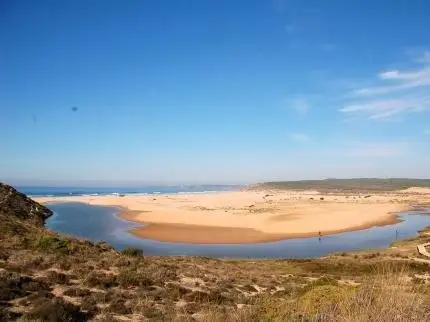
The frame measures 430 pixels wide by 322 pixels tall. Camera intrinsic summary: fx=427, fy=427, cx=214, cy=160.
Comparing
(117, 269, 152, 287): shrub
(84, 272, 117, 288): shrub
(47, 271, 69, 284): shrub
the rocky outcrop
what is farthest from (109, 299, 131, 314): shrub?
the rocky outcrop

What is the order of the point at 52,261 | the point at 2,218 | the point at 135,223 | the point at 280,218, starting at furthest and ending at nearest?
1. the point at 280,218
2. the point at 135,223
3. the point at 2,218
4. the point at 52,261

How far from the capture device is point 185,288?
17.6m

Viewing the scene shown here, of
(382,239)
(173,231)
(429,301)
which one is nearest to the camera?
(429,301)

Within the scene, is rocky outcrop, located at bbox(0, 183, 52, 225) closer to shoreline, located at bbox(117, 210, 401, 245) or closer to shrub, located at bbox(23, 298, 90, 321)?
shoreline, located at bbox(117, 210, 401, 245)

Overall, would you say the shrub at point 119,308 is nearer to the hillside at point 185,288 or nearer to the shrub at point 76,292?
the hillside at point 185,288

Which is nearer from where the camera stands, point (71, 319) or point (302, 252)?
point (71, 319)

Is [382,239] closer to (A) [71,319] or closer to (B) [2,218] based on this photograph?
(B) [2,218]

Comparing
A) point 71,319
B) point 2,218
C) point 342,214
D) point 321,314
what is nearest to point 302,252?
point 2,218

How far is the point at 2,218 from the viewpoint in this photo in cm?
2958

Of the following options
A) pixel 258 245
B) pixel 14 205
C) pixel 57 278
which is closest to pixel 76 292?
pixel 57 278

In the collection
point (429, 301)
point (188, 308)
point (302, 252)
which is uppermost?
point (429, 301)

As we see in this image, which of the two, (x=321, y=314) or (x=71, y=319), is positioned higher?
(x=321, y=314)

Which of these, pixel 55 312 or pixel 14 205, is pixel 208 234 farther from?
pixel 55 312

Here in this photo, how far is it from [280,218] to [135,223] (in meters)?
21.3
